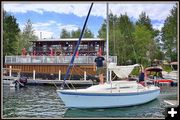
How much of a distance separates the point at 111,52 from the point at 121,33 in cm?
377

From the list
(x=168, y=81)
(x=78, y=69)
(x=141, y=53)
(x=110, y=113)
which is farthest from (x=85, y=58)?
(x=110, y=113)

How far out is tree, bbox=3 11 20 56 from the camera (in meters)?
27.3

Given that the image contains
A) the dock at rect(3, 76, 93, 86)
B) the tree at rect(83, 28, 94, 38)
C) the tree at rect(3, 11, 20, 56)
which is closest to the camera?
the dock at rect(3, 76, 93, 86)

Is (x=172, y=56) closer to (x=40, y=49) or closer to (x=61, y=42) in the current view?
(x=61, y=42)

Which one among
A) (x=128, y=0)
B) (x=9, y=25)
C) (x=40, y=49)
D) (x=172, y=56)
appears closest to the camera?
(x=128, y=0)

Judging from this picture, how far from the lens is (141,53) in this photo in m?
25.8

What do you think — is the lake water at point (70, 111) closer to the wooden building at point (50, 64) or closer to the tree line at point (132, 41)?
the wooden building at point (50, 64)

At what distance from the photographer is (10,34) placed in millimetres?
28938

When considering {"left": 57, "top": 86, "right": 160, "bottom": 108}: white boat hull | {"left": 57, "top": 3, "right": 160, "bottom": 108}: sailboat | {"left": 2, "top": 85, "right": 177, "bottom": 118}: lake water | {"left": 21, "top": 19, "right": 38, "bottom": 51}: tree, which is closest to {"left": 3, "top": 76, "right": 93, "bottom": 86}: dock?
{"left": 2, "top": 85, "right": 177, "bottom": 118}: lake water

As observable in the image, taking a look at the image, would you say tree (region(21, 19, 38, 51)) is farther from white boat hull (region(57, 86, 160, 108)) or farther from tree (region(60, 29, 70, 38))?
white boat hull (region(57, 86, 160, 108))

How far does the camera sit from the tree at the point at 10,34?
27281mm

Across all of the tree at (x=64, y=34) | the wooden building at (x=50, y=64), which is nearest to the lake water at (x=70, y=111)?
the wooden building at (x=50, y=64)

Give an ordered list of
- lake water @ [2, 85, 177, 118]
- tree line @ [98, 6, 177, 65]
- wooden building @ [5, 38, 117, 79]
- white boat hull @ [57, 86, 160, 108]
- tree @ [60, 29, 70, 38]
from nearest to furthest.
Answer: lake water @ [2, 85, 177, 118] < white boat hull @ [57, 86, 160, 108] < wooden building @ [5, 38, 117, 79] < tree line @ [98, 6, 177, 65] < tree @ [60, 29, 70, 38]

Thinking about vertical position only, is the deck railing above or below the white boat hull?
above
